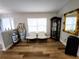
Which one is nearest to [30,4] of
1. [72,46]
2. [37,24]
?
[37,24]

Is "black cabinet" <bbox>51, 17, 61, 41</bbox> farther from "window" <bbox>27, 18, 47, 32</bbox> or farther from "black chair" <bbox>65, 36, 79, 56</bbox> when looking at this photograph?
"black chair" <bbox>65, 36, 79, 56</bbox>

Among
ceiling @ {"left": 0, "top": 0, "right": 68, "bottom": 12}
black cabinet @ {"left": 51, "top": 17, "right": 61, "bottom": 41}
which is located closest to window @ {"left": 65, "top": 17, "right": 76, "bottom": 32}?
ceiling @ {"left": 0, "top": 0, "right": 68, "bottom": 12}

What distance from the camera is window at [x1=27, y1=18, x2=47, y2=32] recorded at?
266 inches

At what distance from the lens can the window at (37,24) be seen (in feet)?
22.1

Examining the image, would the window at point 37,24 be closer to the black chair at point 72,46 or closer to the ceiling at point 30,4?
the ceiling at point 30,4

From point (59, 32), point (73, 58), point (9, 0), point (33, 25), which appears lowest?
point (73, 58)

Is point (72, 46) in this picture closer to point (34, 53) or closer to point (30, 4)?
point (34, 53)

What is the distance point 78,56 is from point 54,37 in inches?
118

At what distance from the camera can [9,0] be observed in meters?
3.98

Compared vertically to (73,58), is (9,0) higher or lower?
higher

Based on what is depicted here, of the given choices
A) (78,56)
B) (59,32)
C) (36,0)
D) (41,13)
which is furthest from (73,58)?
(41,13)

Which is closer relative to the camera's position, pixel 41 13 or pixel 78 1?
pixel 78 1

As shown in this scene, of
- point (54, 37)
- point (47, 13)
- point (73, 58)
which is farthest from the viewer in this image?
point (47, 13)

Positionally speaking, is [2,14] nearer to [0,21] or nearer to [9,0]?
[0,21]
